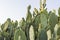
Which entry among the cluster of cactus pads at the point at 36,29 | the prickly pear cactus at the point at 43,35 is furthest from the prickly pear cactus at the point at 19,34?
the prickly pear cactus at the point at 43,35

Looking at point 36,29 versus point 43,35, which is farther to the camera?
point 36,29

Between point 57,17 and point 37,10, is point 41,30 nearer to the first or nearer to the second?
point 57,17

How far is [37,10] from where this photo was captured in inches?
54.7

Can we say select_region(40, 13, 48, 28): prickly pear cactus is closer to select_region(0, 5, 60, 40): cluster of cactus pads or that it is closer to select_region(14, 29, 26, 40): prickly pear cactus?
select_region(0, 5, 60, 40): cluster of cactus pads

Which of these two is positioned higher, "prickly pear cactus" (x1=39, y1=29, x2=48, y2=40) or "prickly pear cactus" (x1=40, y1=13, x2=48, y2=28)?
"prickly pear cactus" (x1=40, y1=13, x2=48, y2=28)

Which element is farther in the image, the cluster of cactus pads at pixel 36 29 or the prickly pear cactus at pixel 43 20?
A: the prickly pear cactus at pixel 43 20

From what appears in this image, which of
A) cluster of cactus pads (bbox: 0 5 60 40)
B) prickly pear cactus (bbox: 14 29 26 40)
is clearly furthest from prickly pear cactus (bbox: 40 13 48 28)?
prickly pear cactus (bbox: 14 29 26 40)

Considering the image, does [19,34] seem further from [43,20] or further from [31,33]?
[43,20]

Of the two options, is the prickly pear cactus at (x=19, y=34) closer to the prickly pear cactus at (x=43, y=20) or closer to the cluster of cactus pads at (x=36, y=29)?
the cluster of cactus pads at (x=36, y=29)

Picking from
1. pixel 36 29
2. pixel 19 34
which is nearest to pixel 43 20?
pixel 36 29

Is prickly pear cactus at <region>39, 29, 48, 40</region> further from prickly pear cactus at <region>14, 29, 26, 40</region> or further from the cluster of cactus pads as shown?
prickly pear cactus at <region>14, 29, 26, 40</region>

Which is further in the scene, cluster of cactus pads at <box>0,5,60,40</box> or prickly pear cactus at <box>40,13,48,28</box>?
prickly pear cactus at <box>40,13,48,28</box>

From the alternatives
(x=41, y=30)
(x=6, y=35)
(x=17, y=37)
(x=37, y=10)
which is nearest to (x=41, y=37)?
(x=41, y=30)

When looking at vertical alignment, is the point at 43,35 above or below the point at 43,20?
below
